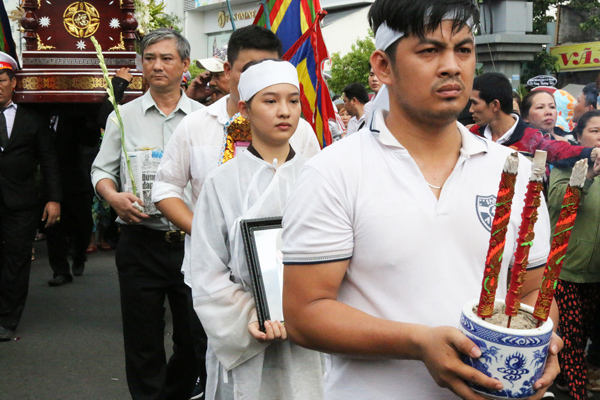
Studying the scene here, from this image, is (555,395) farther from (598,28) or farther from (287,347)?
(598,28)

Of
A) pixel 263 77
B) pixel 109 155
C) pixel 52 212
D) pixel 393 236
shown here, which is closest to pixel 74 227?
pixel 52 212

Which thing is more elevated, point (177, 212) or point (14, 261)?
point (177, 212)

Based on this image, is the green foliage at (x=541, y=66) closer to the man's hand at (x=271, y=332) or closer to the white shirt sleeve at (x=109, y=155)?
the white shirt sleeve at (x=109, y=155)

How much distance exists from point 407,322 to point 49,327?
18.6 feet

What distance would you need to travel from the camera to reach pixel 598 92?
25.7ft

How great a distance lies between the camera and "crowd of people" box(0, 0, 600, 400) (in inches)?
69.0

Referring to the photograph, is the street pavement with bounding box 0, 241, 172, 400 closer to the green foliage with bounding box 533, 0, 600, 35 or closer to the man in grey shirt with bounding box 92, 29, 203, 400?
the man in grey shirt with bounding box 92, 29, 203, 400

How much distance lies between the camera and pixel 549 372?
1581 millimetres

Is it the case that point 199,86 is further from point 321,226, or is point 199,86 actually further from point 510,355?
point 510,355

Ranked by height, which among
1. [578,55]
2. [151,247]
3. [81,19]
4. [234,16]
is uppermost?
[234,16]

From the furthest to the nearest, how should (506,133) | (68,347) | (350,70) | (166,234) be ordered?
(350,70)
(68,347)
(506,133)
(166,234)

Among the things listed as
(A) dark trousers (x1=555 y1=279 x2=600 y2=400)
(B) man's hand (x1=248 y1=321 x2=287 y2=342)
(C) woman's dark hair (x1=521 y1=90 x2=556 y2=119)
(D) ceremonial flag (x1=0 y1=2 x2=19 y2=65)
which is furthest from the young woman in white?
→ (D) ceremonial flag (x1=0 y1=2 x2=19 y2=65)

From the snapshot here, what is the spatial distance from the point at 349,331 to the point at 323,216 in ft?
0.91

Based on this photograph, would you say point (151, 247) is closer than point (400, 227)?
No
